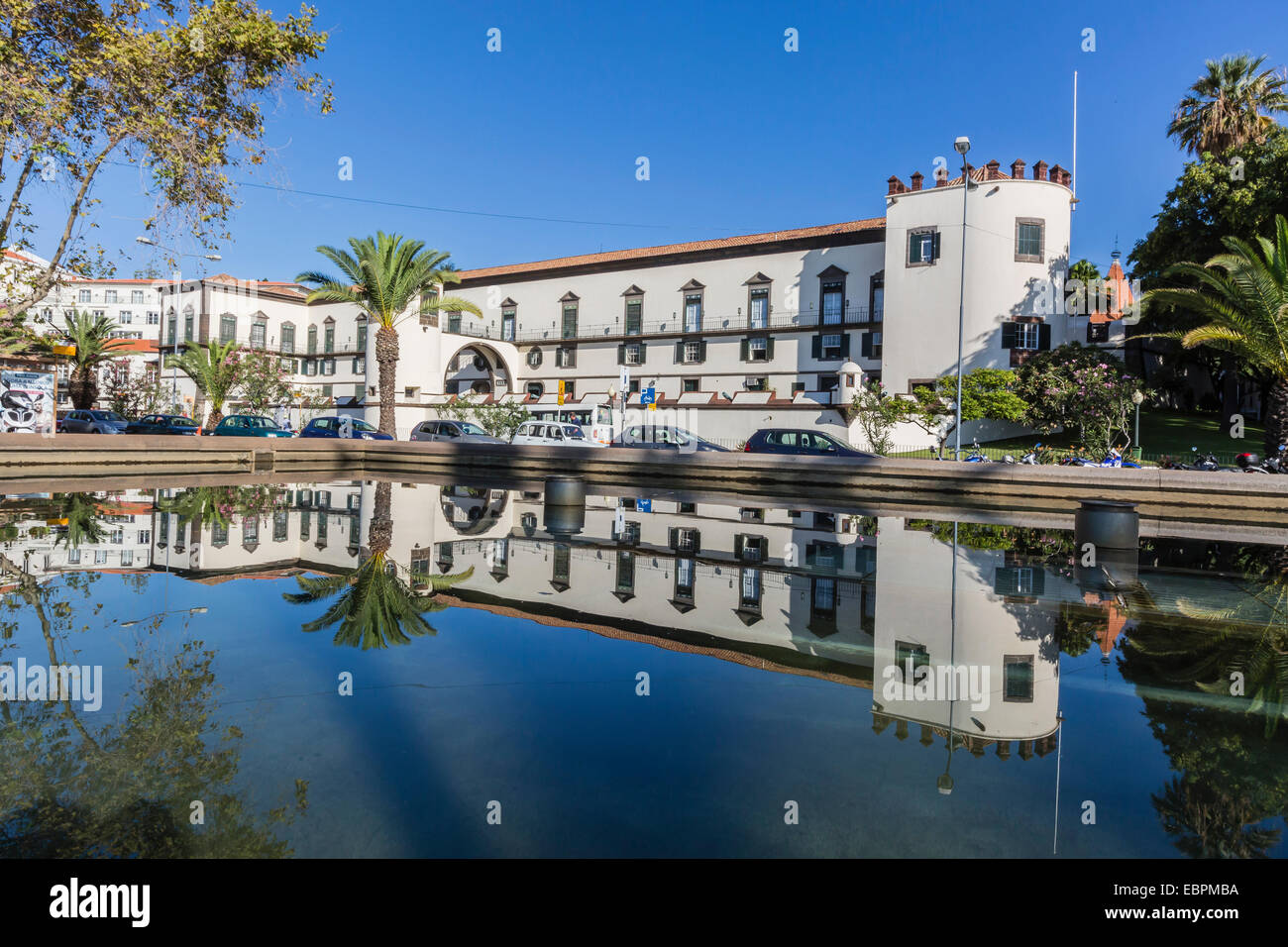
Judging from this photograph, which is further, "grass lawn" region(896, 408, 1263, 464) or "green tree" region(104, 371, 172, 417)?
"green tree" region(104, 371, 172, 417)

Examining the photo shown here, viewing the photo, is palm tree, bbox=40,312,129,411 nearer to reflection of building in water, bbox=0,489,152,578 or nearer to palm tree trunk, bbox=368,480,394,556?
reflection of building in water, bbox=0,489,152,578

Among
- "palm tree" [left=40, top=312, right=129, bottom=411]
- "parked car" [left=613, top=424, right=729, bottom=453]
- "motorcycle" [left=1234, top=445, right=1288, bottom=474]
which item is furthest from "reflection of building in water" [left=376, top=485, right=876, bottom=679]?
"palm tree" [left=40, top=312, right=129, bottom=411]

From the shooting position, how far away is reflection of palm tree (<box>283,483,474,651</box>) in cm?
505

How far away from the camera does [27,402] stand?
1689 cm

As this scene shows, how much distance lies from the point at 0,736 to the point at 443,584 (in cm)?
344

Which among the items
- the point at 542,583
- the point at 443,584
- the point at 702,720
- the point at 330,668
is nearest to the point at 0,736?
the point at 330,668

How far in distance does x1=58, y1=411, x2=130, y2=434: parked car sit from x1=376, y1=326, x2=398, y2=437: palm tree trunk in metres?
10.1

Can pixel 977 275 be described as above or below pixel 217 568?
above

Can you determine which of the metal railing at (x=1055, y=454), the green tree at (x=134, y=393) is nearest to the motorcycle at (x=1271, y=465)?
the metal railing at (x=1055, y=454)

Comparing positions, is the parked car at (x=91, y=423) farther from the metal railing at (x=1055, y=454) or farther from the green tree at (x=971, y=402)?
the green tree at (x=971, y=402)

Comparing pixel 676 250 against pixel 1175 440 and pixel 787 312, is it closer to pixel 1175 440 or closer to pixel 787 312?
pixel 787 312

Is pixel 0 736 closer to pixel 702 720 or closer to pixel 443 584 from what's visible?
pixel 702 720

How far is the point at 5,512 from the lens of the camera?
1022 centimetres
